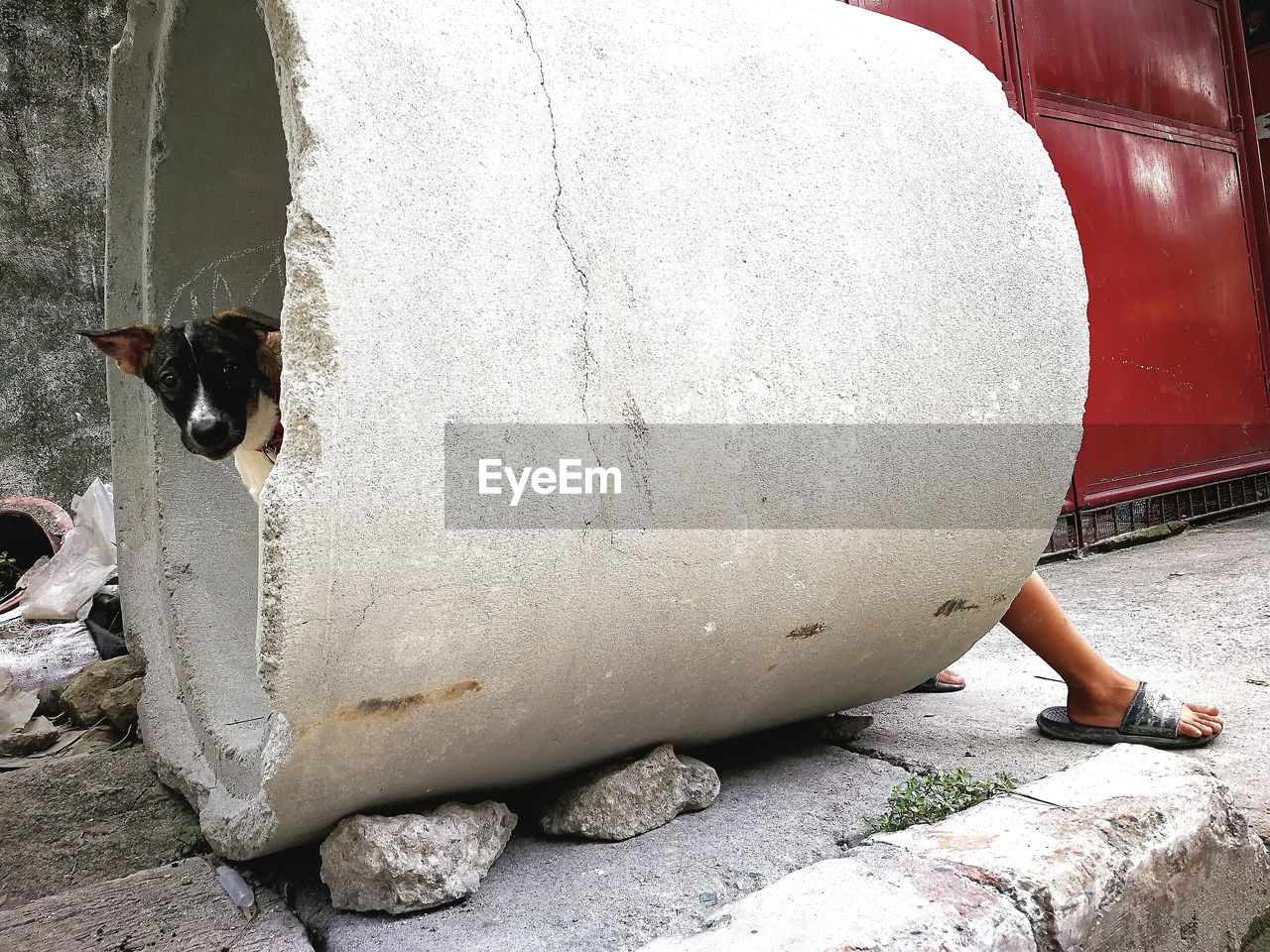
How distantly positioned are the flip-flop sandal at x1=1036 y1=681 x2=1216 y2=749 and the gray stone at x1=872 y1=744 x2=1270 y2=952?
0.88ft

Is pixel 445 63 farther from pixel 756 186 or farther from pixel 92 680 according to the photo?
pixel 92 680

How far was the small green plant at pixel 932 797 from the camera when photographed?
1.58m

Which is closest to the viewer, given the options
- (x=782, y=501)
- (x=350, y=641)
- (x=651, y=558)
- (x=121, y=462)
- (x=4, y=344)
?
(x=350, y=641)

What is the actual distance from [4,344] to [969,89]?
192 inches

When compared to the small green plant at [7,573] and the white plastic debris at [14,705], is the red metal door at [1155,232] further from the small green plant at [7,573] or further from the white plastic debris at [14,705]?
the small green plant at [7,573]

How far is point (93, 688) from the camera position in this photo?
2.51 metres

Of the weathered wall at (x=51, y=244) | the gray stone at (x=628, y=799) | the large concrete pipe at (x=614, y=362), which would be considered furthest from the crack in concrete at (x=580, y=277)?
the weathered wall at (x=51, y=244)

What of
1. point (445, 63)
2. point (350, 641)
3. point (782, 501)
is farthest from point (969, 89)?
point (350, 641)

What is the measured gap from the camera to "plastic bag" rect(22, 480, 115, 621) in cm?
330

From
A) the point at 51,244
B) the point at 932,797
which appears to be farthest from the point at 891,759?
the point at 51,244

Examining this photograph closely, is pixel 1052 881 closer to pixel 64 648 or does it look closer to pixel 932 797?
pixel 932 797

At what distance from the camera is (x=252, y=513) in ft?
7.91

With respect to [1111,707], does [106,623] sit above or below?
above

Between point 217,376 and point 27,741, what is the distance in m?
1.15
